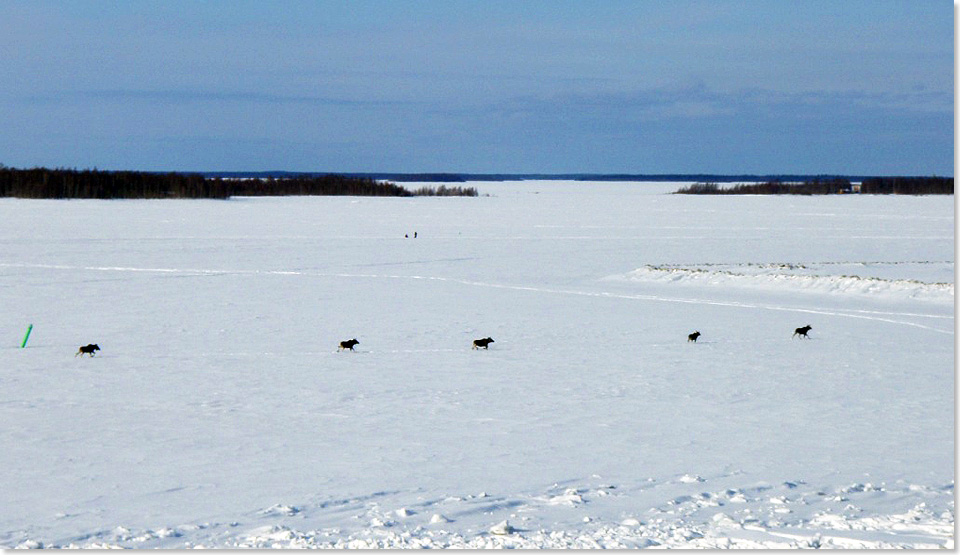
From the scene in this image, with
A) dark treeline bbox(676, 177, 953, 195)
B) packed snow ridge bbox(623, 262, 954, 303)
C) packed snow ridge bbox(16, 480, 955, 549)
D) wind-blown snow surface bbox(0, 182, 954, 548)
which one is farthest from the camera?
dark treeline bbox(676, 177, 953, 195)

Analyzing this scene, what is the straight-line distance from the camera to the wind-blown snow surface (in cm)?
511

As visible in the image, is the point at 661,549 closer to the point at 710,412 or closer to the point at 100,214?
the point at 710,412

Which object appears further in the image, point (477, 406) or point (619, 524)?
point (477, 406)

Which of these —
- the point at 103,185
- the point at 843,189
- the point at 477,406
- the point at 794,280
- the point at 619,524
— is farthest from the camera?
the point at 843,189

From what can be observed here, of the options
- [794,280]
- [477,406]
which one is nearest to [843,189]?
[794,280]

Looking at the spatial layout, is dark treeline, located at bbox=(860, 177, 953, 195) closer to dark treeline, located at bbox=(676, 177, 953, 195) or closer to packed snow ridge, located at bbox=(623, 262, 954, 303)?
dark treeline, located at bbox=(676, 177, 953, 195)

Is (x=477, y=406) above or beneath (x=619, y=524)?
beneath

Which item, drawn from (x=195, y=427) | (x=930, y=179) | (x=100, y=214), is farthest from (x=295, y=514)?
(x=930, y=179)

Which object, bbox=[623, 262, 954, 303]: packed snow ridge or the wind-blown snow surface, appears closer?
the wind-blown snow surface

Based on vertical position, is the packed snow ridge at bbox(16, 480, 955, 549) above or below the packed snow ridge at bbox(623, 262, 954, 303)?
above

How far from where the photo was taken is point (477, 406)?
7.91m

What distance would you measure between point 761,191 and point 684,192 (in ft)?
16.7

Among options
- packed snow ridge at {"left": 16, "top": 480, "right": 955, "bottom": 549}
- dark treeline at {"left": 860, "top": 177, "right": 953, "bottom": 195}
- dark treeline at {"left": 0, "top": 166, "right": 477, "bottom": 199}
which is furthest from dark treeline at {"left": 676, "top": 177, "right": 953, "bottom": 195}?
packed snow ridge at {"left": 16, "top": 480, "right": 955, "bottom": 549}

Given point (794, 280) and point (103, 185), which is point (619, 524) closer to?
point (794, 280)
